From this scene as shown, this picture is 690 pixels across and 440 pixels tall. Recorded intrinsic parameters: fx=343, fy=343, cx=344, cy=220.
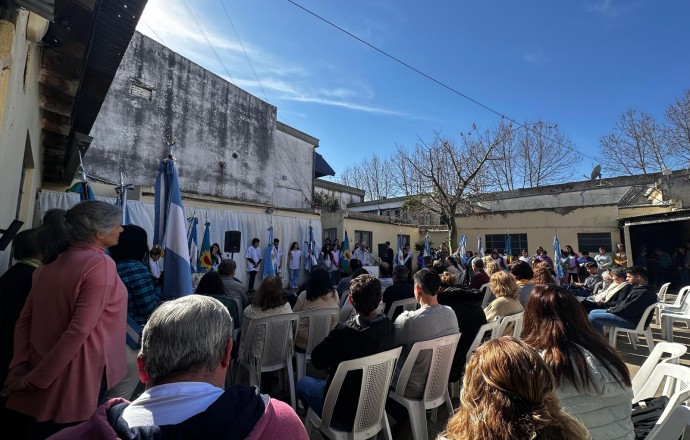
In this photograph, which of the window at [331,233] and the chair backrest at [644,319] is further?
the window at [331,233]

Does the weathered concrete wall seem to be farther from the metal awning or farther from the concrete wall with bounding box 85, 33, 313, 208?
the metal awning

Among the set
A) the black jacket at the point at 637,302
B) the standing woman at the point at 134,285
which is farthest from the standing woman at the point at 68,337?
the black jacket at the point at 637,302

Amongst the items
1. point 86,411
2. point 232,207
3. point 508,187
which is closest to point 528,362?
point 86,411

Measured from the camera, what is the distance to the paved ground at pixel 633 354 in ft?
10.8

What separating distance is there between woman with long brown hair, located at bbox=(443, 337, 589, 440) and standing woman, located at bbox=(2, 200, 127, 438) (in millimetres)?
1837

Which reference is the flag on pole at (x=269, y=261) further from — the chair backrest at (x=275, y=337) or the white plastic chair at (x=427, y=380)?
the white plastic chair at (x=427, y=380)

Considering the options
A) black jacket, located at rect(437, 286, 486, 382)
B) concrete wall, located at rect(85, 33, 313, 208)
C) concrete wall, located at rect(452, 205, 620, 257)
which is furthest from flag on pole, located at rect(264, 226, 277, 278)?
concrete wall, located at rect(452, 205, 620, 257)

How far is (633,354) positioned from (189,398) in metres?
6.74

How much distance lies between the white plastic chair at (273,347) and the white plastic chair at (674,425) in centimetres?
289

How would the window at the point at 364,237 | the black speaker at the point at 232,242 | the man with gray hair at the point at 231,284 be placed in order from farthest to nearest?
the window at the point at 364,237 → the black speaker at the point at 232,242 → the man with gray hair at the point at 231,284

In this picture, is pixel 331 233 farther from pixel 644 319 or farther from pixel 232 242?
pixel 644 319

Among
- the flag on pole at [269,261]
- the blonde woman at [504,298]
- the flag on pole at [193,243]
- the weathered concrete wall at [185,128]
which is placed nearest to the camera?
the blonde woman at [504,298]

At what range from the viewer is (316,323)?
3.99 m

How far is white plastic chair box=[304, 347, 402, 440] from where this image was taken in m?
2.35
